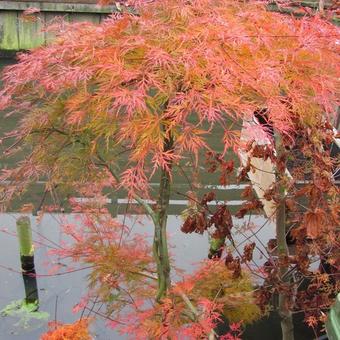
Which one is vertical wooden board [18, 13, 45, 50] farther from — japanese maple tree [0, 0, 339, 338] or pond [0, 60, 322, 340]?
japanese maple tree [0, 0, 339, 338]

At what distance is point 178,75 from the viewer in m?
2.32

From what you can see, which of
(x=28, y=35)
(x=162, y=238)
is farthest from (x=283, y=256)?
(x=28, y=35)

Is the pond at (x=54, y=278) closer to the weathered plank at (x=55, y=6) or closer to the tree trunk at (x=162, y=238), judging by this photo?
the tree trunk at (x=162, y=238)

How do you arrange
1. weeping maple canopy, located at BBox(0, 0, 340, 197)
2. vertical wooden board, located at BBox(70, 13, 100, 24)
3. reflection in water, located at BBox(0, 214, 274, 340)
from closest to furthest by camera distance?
weeping maple canopy, located at BBox(0, 0, 340, 197), reflection in water, located at BBox(0, 214, 274, 340), vertical wooden board, located at BBox(70, 13, 100, 24)

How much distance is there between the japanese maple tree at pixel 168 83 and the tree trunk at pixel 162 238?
0.88ft

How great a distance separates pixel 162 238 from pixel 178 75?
4.61 ft

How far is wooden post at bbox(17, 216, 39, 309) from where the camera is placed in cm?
484

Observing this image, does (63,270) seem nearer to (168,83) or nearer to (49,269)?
(49,269)

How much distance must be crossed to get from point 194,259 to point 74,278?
4.55ft

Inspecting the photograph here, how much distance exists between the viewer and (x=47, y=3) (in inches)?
427

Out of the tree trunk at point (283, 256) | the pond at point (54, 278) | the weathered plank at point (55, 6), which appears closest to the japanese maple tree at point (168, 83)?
the tree trunk at point (283, 256)

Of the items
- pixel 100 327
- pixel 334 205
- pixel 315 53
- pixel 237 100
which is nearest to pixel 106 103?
pixel 237 100

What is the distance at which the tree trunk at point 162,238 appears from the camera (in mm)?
3193

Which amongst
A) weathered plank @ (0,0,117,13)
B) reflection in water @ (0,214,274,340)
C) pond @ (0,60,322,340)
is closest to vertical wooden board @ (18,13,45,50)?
weathered plank @ (0,0,117,13)
